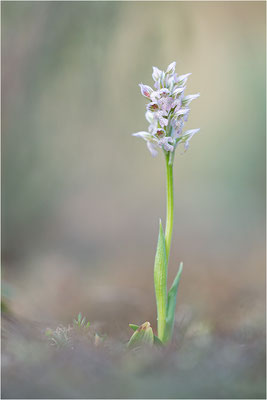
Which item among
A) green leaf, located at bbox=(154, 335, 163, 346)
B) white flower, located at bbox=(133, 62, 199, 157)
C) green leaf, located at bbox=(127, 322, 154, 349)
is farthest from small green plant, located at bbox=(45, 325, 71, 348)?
white flower, located at bbox=(133, 62, 199, 157)

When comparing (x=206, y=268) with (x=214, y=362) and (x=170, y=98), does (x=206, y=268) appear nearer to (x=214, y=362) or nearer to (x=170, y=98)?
(x=170, y=98)

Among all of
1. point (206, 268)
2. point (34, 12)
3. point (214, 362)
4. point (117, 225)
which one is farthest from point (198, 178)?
point (214, 362)

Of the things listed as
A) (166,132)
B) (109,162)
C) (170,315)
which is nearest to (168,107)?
(166,132)

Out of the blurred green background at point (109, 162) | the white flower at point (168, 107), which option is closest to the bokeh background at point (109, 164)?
the blurred green background at point (109, 162)

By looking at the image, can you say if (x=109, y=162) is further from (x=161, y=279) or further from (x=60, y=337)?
(x=60, y=337)

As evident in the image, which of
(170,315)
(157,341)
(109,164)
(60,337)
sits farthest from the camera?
(109,164)

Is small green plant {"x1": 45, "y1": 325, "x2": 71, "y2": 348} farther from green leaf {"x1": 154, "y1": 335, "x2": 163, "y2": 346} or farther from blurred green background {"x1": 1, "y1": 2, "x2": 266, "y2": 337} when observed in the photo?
blurred green background {"x1": 1, "y1": 2, "x2": 266, "y2": 337}

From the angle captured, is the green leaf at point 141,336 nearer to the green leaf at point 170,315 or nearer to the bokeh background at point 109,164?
the green leaf at point 170,315
